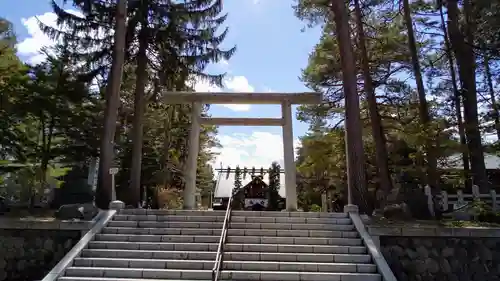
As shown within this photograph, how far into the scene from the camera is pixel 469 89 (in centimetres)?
1342

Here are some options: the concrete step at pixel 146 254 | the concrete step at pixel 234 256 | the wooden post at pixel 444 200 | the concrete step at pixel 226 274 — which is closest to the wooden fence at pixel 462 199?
the wooden post at pixel 444 200

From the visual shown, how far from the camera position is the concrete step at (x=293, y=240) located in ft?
26.5

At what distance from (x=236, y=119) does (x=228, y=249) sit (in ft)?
15.8

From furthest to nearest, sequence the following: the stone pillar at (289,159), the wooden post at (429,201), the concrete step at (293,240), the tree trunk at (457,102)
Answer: the tree trunk at (457,102), the stone pillar at (289,159), the wooden post at (429,201), the concrete step at (293,240)

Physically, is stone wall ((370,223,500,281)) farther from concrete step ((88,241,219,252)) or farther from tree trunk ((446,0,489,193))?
tree trunk ((446,0,489,193))

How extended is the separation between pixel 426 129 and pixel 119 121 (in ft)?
44.3

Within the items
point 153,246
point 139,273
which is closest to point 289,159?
point 153,246

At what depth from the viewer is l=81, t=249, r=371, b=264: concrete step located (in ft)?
24.6

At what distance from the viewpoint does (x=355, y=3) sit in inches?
544

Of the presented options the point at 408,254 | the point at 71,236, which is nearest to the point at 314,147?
the point at 408,254

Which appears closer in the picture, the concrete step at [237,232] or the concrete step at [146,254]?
the concrete step at [146,254]

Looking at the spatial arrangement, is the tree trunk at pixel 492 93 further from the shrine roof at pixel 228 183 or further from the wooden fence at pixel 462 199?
the shrine roof at pixel 228 183

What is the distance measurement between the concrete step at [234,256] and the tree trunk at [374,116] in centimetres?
653

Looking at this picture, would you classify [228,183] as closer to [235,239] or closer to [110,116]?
[110,116]
